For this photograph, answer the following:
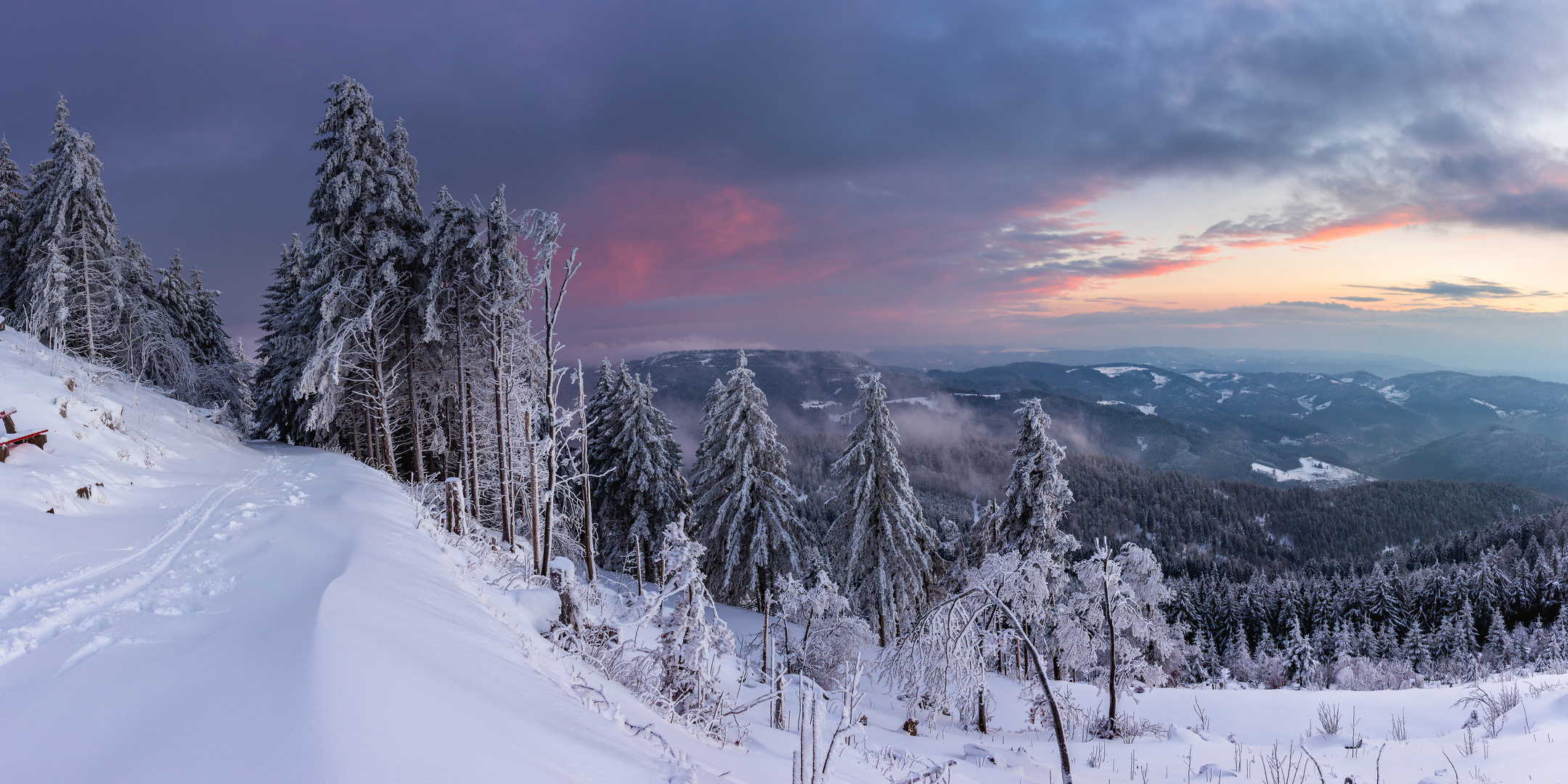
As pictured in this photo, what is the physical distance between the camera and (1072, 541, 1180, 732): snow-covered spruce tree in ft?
42.0

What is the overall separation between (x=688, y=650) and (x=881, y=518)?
59.0 feet

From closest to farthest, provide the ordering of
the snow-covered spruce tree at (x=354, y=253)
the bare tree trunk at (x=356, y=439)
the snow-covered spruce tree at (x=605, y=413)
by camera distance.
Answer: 1. the snow-covered spruce tree at (x=354, y=253)
2. the bare tree trunk at (x=356, y=439)
3. the snow-covered spruce tree at (x=605, y=413)

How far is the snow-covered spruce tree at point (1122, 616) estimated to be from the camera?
42.0 feet

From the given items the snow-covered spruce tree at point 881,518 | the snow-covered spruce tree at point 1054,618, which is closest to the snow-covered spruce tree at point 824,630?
the snow-covered spruce tree at point 881,518

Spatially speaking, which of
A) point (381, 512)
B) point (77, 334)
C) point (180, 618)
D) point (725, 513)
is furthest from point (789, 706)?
point (77, 334)

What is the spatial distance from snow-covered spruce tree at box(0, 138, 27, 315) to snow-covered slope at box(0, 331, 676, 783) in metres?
31.8

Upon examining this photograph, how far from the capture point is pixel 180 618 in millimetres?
4312

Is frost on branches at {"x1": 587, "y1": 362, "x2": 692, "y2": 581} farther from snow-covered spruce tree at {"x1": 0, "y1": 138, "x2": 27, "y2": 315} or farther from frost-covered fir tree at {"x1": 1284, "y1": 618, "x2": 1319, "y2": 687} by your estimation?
frost-covered fir tree at {"x1": 1284, "y1": 618, "x2": 1319, "y2": 687}

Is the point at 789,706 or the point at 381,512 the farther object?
the point at 789,706

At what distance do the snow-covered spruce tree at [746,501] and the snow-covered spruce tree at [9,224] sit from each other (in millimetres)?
32760

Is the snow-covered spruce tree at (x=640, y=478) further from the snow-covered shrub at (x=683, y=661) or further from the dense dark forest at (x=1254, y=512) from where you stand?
the dense dark forest at (x=1254, y=512)

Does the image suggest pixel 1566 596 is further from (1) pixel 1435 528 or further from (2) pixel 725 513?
(1) pixel 1435 528

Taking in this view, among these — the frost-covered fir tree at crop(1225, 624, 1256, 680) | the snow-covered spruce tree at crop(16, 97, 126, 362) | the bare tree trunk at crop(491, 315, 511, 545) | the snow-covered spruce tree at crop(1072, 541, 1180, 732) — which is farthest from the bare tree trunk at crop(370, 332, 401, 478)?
the frost-covered fir tree at crop(1225, 624, 1256, 680)

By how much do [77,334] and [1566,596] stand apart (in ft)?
356
